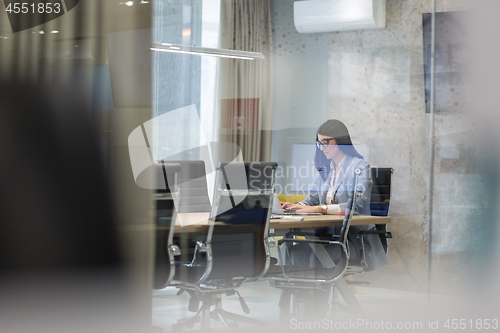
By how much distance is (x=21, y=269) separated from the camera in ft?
8.87

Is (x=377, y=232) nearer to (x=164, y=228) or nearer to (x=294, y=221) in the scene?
(x=294, y=221)

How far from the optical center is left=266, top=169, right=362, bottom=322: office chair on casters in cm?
294

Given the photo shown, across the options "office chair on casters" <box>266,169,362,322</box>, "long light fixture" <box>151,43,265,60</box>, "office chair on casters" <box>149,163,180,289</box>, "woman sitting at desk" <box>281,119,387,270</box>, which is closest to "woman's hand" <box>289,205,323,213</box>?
"woman sitting at desk" <box>281,119,387,270</box>

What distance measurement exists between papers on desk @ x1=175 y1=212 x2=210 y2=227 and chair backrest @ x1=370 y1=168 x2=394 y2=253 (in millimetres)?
1068

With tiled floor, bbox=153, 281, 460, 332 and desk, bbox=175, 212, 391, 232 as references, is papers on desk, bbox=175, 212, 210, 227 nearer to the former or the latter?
desk, bbox=175, 212, 391, 232

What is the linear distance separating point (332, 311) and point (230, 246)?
751 mm

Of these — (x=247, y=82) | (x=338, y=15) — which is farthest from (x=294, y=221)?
(x=338, y=15)

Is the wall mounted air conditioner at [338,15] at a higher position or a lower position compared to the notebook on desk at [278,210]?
higher

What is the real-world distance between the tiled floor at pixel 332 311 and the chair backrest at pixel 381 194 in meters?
0.32

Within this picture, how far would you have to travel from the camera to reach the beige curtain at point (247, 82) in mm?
2822

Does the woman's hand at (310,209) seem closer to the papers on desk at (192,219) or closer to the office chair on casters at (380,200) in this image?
the office chair on casters at (380,200)

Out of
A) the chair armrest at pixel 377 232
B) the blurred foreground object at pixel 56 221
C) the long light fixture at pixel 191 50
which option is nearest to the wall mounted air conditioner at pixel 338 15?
the long light fixture at pixel 191 50

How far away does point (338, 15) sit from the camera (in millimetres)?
3051

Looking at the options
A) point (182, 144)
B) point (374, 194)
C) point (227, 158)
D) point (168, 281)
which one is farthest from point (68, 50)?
point (374, 194)
